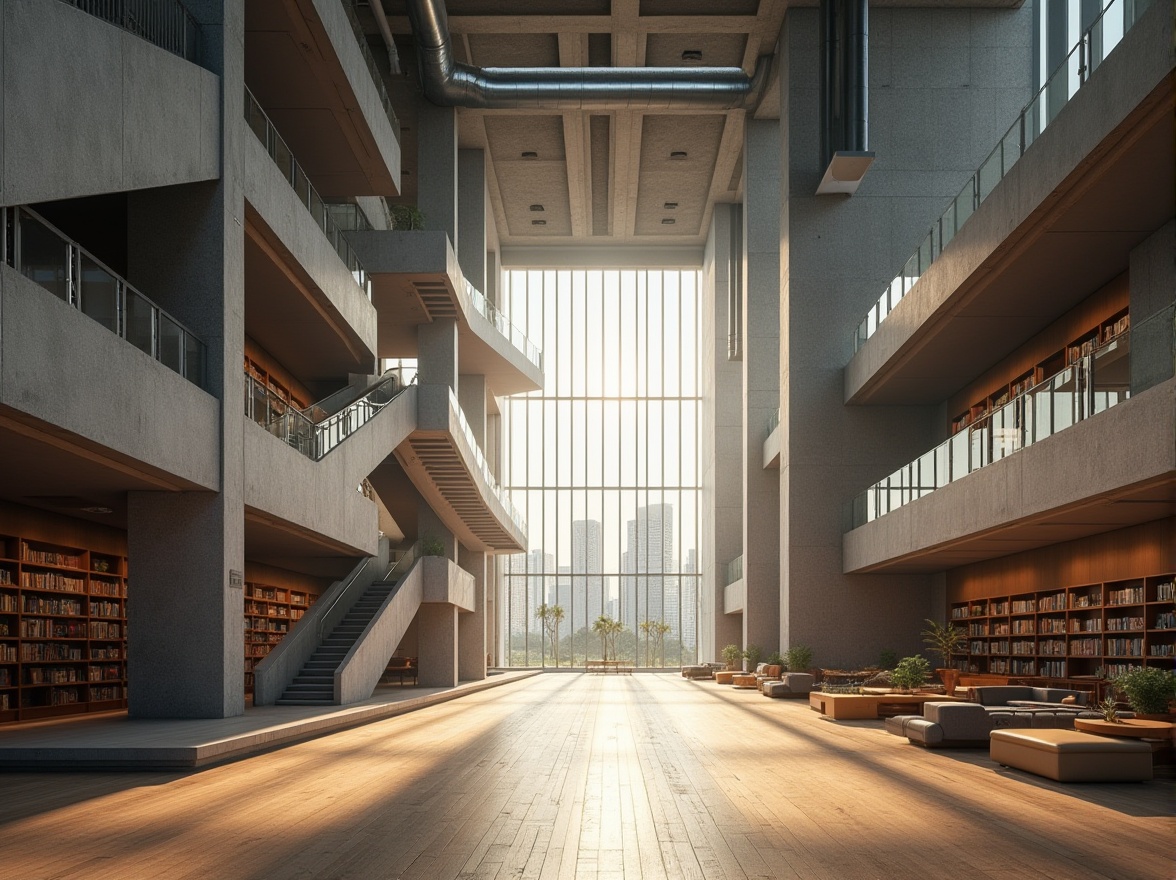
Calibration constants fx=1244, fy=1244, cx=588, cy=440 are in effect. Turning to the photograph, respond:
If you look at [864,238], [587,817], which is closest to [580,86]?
[864,238]

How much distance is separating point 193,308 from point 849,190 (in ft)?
55.7

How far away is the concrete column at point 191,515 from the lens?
15438mm

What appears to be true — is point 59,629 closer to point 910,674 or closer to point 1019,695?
point 910,674

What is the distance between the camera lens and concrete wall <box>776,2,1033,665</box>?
2825 centimetres

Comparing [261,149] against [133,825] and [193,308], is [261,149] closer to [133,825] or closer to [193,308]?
[193,308]

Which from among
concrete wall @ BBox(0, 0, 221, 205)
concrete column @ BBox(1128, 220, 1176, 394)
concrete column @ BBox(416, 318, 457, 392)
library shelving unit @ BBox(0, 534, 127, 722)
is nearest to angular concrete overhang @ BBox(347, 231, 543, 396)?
concrete column @ BBox(416, 318, 457, 392)

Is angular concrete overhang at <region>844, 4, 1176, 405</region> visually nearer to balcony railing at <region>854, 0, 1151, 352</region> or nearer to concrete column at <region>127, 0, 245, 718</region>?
balcony railing at <region>854, 0, 1151, 352</region>

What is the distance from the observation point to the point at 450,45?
29125 millimetres

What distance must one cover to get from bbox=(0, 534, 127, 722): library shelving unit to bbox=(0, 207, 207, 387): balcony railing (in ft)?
12.9

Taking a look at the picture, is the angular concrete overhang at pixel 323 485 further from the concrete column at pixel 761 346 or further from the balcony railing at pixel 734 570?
the balcony railing at pixel 734 570

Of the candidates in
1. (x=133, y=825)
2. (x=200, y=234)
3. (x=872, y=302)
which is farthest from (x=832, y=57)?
(x=133, y=825)

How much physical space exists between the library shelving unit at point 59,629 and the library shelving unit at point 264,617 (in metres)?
5.53

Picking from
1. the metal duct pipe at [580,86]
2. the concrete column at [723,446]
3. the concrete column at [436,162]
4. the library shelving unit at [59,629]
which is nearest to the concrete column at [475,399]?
the concrete column at [436,162]

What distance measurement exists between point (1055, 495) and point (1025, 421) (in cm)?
170
